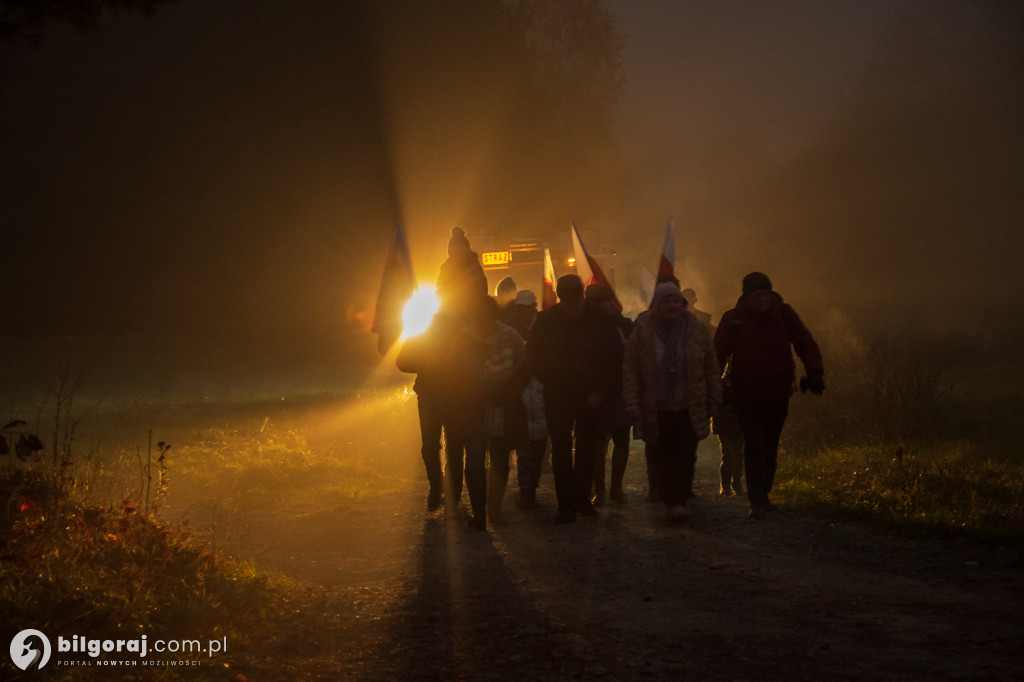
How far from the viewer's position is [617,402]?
945 cm

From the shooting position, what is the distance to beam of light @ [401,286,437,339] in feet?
30.3

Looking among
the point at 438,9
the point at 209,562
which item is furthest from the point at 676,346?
the point at 438,9

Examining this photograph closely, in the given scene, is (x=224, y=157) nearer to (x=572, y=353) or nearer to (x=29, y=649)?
(x=572, y=353)

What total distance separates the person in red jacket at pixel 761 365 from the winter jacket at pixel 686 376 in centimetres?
31

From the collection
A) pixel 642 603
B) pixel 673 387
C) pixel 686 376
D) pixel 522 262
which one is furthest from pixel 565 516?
pixel 522 262

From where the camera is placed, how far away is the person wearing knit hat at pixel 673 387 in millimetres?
8477

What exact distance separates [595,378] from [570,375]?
0.70ft

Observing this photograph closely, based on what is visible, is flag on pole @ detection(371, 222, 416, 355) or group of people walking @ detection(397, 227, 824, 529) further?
flag on pole @ detection(371, 222, 416, 355)

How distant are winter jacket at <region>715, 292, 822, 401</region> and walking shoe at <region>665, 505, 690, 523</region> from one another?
3.64ft

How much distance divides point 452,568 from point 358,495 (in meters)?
3.84

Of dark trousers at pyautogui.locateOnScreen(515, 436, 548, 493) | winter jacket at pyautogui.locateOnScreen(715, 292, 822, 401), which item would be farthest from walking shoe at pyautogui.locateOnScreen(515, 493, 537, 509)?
winter jacket at pyautogui.locateOnScreen(715, 292, 822, 401)

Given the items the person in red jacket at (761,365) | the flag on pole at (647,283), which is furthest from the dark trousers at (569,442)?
the flag on pole at (647,283)

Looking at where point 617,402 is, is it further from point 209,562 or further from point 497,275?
point 497,275

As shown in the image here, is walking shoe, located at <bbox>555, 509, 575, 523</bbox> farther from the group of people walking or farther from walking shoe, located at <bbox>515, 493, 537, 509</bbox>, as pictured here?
walking shoe, located at <bbox>515, 493, 537, 509</bbox>
